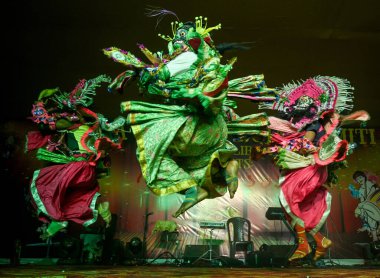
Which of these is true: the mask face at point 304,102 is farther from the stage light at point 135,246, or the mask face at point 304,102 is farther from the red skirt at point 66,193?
the stage light at point 135,246

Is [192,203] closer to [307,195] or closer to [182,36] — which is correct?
[182,36]

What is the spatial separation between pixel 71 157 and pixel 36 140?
482mm

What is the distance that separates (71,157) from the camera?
12.2 feet

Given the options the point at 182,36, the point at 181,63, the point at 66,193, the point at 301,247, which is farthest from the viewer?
the point at 66,193

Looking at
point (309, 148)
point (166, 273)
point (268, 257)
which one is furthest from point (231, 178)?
point (268, 257)

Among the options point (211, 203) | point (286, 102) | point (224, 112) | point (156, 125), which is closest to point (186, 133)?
point (156, 125)

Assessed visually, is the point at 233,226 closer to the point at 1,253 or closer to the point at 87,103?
the point at 87,103

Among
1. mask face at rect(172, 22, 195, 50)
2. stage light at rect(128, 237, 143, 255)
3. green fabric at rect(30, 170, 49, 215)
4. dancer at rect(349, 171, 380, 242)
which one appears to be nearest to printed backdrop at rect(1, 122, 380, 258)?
dancer at rect(349, 171, 380, 242)

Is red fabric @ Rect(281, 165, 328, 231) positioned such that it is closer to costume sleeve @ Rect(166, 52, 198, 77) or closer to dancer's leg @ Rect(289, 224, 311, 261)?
dancer's leg @ Rect(289, 224, 311, 261)

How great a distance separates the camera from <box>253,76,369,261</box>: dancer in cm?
351

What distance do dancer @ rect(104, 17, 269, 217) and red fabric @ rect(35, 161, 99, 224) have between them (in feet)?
3.49

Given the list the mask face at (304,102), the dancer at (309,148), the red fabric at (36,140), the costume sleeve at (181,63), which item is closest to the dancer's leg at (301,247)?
the dancer at (309,148)

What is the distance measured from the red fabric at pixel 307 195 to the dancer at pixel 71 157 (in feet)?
5.34

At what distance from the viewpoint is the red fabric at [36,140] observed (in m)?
3.92
